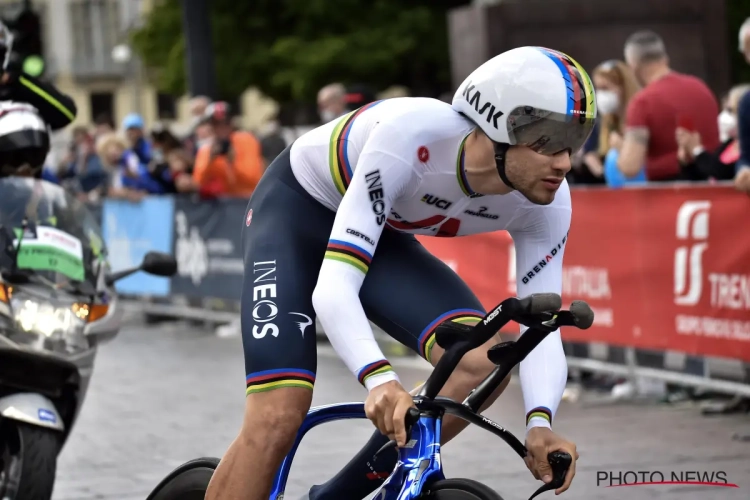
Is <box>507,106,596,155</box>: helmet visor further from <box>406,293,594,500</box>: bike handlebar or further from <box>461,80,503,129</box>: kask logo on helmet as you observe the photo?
<box>406,293,594,500</box>: bike handlebar

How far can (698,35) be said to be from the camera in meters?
14.6

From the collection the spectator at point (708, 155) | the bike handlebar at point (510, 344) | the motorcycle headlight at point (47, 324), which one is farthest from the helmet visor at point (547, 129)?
the spectator at point (708, 155)

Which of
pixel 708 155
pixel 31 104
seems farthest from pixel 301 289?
pixel 708 155

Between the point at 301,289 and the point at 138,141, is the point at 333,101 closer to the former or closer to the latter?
the point at 138,141

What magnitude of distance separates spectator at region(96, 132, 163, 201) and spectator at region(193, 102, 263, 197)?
1795 millimetres

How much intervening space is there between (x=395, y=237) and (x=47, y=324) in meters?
1.63

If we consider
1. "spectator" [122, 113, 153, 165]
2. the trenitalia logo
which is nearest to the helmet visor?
the trenitalia logo

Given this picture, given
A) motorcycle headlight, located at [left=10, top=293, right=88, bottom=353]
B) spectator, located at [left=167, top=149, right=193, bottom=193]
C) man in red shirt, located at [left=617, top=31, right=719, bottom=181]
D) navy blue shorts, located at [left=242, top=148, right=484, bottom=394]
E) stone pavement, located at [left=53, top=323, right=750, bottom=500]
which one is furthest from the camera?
spectator, located at [left=167, top=149, right=193, bottom=193]

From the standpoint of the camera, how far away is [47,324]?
5668 millimetres

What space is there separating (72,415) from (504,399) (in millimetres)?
4779

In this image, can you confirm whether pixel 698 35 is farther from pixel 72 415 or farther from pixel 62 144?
pixel 62 144

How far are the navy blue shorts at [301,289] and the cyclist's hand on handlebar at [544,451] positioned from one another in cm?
55

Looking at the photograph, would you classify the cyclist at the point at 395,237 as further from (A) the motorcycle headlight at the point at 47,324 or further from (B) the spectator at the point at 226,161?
(B) the spectator at the point at 226,161

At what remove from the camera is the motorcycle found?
5.34 metres
